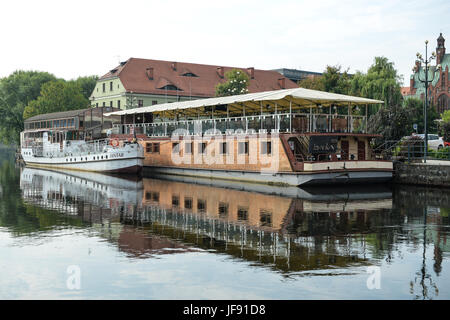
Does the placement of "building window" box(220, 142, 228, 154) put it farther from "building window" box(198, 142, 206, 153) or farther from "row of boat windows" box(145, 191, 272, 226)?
"row of boat windows" box(145, 191, 272, 226)

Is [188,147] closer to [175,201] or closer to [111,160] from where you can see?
[111,160]

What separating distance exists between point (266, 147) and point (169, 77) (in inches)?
1914

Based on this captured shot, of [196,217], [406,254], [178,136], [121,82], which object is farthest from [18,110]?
[406,254]

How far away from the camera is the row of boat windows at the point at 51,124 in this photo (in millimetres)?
49925

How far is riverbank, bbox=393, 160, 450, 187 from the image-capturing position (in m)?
28.1

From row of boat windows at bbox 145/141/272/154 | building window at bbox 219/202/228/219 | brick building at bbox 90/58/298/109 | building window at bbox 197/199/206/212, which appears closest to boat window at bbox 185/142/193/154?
row of boat windows at bbox 145/141/272/154

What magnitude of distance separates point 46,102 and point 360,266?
7333 cm

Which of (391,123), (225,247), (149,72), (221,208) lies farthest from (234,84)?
(225,247)

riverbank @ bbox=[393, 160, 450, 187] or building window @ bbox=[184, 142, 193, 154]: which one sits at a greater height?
building window @ bbox=[184, 142, 193, 154]

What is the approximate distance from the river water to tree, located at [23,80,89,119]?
56.5 meters

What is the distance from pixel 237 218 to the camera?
1717 centimetres

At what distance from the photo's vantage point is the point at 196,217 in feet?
57.3

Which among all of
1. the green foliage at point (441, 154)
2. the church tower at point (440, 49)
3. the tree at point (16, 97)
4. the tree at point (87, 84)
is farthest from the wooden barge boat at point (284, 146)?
the church tower at point (440, 49)
